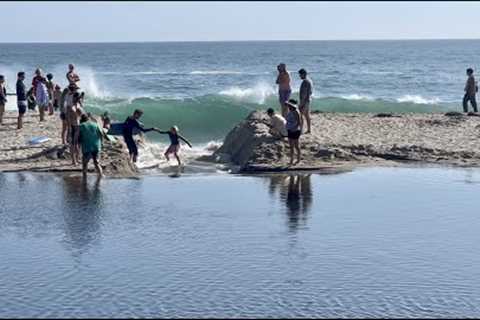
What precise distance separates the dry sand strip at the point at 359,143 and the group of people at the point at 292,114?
0.28 meters

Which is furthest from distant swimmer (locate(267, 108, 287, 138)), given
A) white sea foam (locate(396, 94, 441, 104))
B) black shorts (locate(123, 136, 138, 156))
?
white sea foam (locate(396, 94, 441, 104))

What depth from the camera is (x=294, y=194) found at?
17.9 m

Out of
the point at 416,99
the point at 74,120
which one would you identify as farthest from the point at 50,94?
the point at 416,99

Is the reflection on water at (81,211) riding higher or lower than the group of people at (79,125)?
lower

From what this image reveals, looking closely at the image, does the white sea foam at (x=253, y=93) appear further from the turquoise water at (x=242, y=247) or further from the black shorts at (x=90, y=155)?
the turquoise water at (x=242, y=247)

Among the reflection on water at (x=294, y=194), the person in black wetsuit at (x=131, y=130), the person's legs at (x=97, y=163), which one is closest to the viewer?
the reflection on water at (x=294, y=194)

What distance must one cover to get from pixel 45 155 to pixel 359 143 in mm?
7304

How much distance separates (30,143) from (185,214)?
816cm

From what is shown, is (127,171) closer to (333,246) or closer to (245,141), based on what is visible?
(245,141)

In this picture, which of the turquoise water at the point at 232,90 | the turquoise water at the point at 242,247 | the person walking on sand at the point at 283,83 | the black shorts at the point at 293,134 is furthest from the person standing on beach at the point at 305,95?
the turquoise water at the point at 232,90

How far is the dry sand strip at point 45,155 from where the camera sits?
2088 centimetres

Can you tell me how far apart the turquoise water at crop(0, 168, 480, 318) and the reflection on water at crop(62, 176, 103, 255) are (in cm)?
3

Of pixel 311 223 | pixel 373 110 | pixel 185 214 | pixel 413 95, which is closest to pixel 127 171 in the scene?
pixel 185 214

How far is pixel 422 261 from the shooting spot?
12.8 meters
